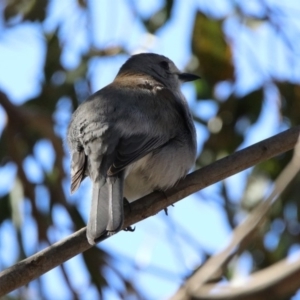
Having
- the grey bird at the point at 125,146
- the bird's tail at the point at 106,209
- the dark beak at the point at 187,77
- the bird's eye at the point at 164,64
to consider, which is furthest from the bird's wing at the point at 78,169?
the bird's eye at the point at 164,64

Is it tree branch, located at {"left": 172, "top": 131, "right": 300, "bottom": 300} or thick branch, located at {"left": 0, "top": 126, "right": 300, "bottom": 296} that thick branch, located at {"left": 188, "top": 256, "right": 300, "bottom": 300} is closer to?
tree branch, located at {"left": 172, "top": 131, "right": 300, "bottom": 300}

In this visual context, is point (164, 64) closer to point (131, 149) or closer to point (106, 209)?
point (131, 149)

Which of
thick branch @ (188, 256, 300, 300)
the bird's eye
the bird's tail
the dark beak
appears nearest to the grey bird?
the bird's tail

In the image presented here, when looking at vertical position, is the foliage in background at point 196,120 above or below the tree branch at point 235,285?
below

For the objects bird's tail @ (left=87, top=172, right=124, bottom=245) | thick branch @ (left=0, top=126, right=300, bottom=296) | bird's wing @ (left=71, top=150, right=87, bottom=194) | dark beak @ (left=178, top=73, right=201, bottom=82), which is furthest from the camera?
dark beak @ (left=178, top=73, right=201, bottom=82)

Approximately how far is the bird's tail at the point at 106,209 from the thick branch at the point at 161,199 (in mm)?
66

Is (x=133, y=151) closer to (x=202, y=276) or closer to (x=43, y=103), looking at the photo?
(x=202, y=276)

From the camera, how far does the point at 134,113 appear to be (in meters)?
3.64

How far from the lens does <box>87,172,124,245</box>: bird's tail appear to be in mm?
→ 2855

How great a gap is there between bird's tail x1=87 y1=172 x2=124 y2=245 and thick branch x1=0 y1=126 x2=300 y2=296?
7 cm

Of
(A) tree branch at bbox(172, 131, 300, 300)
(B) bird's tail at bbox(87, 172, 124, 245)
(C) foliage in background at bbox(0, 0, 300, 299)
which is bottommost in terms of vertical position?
(C) foliage in background at bbox(0, 0, 300, 299)

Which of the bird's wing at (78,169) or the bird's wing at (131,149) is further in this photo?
the bird's wing at (78,169)

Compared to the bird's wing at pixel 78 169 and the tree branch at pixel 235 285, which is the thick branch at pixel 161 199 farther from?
the tree branch at pixel 235 285

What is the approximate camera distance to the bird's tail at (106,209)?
9.37 ft
